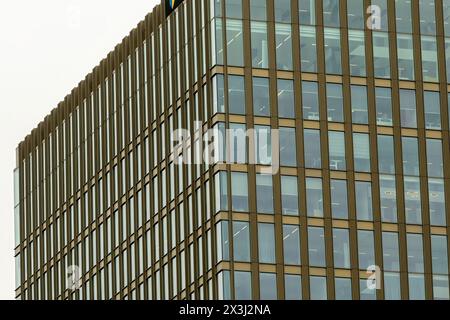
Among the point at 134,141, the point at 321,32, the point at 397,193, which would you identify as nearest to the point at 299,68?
the point at 321,32

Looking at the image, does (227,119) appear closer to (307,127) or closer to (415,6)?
(307,127)

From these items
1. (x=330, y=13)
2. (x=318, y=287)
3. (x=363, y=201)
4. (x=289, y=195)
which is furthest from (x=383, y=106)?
(x=318, y=287)

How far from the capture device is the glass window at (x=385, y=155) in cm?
10550

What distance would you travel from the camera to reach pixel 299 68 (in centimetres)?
10431

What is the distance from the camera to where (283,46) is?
104m

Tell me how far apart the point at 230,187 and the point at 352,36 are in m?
12.3

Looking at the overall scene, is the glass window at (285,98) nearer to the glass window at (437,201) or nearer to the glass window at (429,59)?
the glass window at (429,59)

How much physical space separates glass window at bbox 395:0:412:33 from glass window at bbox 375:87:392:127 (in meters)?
4.01

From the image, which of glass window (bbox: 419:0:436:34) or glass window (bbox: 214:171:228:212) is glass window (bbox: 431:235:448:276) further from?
glass window (bbox: 214:171:228:212)

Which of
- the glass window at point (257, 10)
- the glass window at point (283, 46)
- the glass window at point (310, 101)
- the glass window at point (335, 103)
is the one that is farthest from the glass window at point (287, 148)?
the glass window at point (257, 10)

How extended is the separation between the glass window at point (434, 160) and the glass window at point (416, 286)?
20.9 ft

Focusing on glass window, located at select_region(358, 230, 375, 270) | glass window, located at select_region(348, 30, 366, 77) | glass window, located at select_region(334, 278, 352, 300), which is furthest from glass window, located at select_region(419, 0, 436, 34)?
glass window, located at select_region(334, 278, 352, 300)

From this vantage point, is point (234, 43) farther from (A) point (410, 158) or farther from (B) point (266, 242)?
(A) point (410, 158)

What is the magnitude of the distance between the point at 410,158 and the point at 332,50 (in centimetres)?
787
